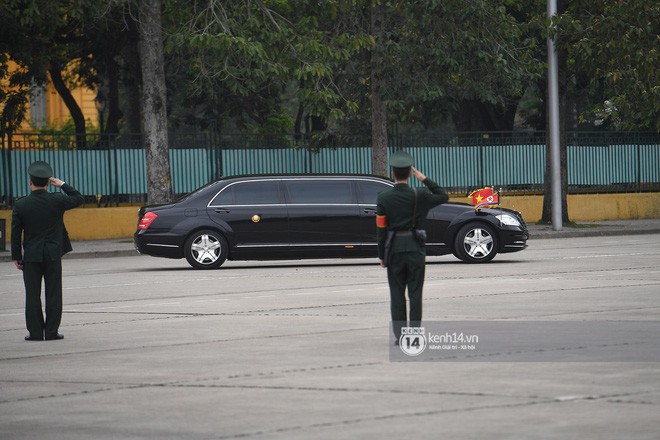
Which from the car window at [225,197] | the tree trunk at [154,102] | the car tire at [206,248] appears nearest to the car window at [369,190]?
the car window at [225,197]

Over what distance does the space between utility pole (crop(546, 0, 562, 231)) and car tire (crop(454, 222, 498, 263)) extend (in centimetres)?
1130

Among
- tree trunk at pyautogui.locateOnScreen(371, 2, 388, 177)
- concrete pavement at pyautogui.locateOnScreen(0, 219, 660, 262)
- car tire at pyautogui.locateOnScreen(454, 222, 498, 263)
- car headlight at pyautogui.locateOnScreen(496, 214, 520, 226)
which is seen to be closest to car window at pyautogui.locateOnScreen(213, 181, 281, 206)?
car tire at pyautogui.locateOnScreen(454, 222, 498, 263)

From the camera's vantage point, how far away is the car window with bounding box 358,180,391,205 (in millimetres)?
23641

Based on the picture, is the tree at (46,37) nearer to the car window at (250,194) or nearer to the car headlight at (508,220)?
the car window at (250,194)

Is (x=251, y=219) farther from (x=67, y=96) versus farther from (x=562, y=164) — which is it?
(x=67, y=96)

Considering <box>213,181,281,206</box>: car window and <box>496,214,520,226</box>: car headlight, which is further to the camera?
<box>213,181,281,206</box>: car window

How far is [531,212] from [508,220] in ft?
49.9

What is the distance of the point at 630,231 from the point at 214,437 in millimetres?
27085

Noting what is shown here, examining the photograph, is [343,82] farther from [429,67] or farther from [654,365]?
[654,365]

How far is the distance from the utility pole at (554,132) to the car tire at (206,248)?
13142 mm

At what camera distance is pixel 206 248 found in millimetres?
23172

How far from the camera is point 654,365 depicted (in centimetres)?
1031

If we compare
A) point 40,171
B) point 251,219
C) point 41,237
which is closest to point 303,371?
point 41,237

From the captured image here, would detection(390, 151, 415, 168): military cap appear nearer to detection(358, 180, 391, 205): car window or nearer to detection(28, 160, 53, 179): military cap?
detection(28, 160, 53, 179): military cap
